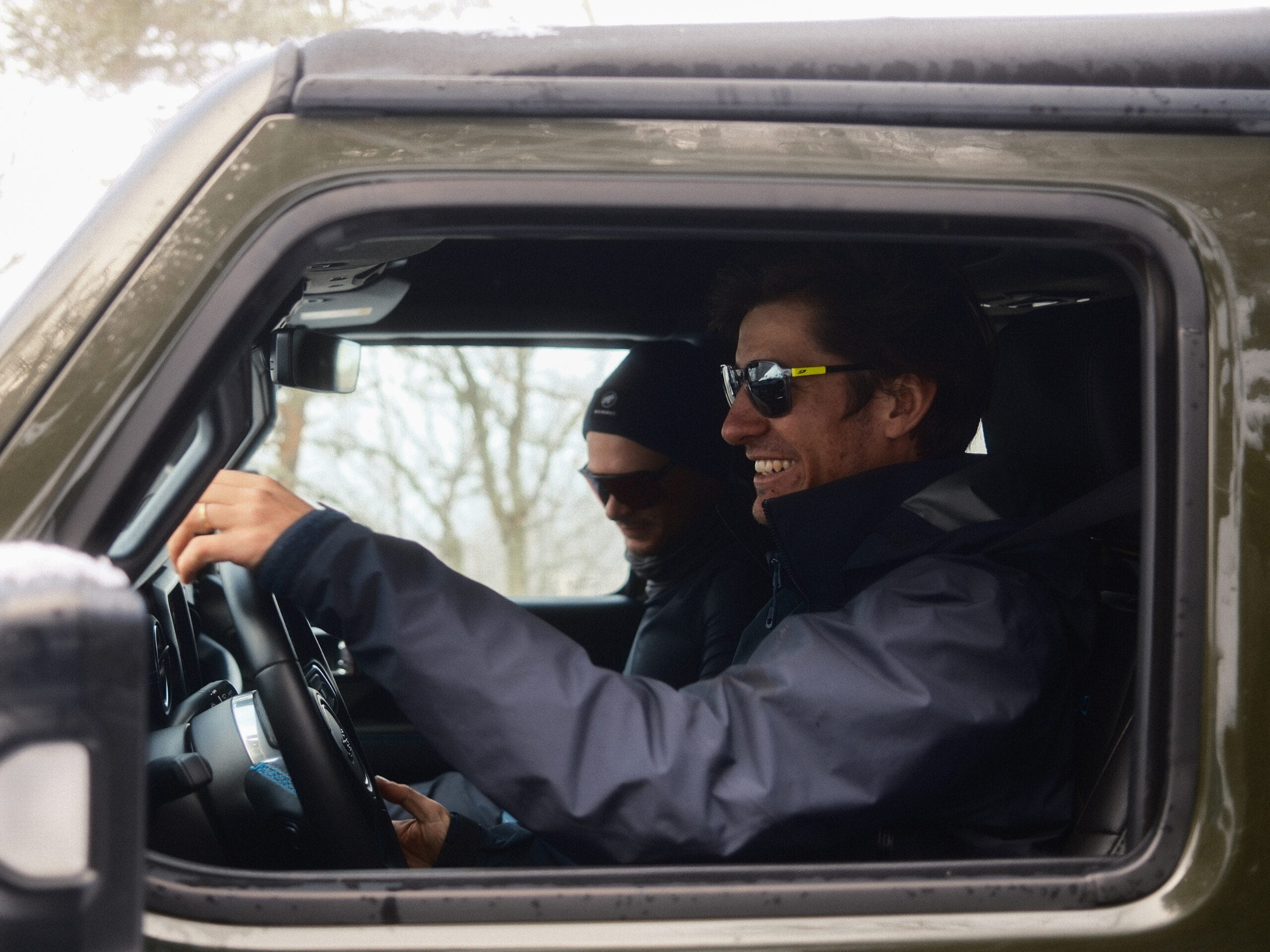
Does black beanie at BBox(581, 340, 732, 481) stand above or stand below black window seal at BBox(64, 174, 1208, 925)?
below

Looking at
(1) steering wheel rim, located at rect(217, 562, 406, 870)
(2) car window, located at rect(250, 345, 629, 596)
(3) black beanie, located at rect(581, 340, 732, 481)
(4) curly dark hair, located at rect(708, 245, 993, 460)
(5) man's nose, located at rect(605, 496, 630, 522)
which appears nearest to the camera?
(1) steering wheel rim, located at rect(217, 562, 406, 870)

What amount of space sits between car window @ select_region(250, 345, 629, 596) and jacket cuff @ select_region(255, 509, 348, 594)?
270 inches

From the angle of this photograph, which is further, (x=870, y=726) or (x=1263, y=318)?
(x=870, y=726)

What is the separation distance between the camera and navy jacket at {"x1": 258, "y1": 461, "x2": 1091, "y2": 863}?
1.17m

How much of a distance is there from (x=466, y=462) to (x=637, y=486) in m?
6.72

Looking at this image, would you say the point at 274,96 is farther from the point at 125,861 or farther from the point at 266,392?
the point at 266,392

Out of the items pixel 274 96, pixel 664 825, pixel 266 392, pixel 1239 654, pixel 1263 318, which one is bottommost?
pixel 664 825

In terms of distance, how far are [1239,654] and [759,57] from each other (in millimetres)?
663

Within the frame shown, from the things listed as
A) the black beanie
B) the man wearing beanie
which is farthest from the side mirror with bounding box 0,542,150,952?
the black beanie

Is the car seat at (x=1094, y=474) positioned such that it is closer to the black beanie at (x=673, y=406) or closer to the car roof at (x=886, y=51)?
the car roof at (x=886, y=51)

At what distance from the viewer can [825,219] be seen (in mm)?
1036

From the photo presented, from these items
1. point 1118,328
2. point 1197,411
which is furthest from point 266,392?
point 1197,411

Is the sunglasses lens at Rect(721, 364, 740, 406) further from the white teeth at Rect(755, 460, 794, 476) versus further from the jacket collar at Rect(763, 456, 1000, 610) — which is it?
the jacket collar at Rect(763, 456, 1000, 610)

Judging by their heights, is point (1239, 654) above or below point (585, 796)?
above
